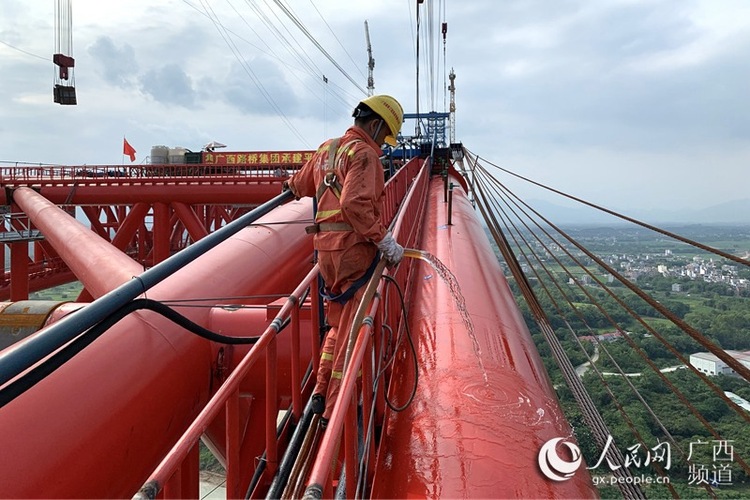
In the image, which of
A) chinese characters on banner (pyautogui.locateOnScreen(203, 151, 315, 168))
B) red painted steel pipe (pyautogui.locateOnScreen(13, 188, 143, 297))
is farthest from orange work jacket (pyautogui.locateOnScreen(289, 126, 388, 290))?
chinese characters on banner (pyautogui.locateOnScreen(203, 151, 315, 168))

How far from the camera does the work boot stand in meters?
2.34

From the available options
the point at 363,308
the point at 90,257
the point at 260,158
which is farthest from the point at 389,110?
the point at 260,158

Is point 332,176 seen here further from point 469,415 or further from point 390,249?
point 469,415

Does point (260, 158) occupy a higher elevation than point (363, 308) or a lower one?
higher

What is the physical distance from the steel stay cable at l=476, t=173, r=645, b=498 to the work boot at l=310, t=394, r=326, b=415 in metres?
1.29

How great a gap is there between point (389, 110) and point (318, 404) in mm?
1543

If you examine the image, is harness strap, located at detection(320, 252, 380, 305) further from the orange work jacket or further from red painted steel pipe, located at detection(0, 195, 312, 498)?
red painted steel pipe, located at detection(0, 195, 312, 498)

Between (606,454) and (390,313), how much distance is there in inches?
56.1

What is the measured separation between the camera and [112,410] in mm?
2119

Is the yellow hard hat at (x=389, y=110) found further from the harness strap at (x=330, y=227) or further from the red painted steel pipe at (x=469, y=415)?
the red painted steel pipe at (x=469, y=415)

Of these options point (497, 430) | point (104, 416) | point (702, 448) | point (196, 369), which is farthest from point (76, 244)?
point (702, 448)

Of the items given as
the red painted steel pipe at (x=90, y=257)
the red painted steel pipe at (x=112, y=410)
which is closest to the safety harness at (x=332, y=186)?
the red painted steel pipe at (x=112, y=410)

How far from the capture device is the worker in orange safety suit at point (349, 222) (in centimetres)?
224

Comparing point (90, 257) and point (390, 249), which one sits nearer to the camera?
point (390, 249)
